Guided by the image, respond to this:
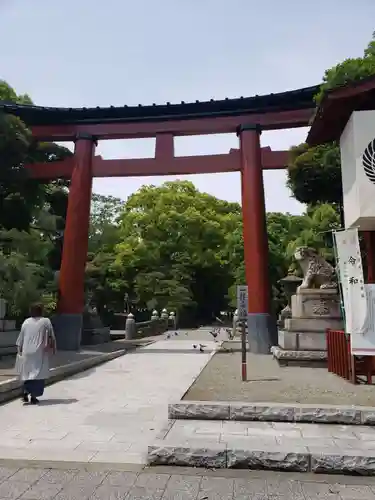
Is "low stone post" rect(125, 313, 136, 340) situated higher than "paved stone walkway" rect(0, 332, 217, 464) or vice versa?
"low stone post" rect(125, 313, 136, 340)

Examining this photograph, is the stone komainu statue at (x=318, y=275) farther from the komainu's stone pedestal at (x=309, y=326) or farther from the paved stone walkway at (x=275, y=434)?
the paved stone walkway at (x=275, y=434)

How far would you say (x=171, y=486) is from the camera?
150 inches

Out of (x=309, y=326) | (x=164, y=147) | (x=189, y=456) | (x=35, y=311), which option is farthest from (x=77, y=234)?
(x=189, y=456)

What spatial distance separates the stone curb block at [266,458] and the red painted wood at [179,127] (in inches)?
569

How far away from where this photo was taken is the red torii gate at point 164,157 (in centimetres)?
1631

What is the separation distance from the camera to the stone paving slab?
4113 mm

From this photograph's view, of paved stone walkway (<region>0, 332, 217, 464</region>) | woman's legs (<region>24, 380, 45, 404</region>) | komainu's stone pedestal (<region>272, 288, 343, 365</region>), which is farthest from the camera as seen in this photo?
komainu's stone pedestal (<region>272, 288, 343, 365</region>)

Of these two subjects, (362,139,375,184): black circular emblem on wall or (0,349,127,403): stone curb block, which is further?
(362,139,375,184): black circular emblem on wall

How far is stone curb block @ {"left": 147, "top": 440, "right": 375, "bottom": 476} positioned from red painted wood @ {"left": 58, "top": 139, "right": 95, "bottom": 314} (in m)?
13.0

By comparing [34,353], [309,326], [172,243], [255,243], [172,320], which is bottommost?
[34,353]

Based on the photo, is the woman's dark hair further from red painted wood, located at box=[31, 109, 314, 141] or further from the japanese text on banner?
red painted wood, located at box=[31, 109, 314, 141]

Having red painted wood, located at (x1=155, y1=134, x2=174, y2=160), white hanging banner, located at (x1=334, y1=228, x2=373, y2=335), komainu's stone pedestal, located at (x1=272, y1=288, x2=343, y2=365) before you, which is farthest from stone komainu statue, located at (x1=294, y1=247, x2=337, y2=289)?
red painted wood, located at (x1=155, y1=134, x2=174, y2=160)

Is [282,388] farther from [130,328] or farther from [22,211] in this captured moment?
[130,328]

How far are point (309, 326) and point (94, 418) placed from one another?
20.2ft
